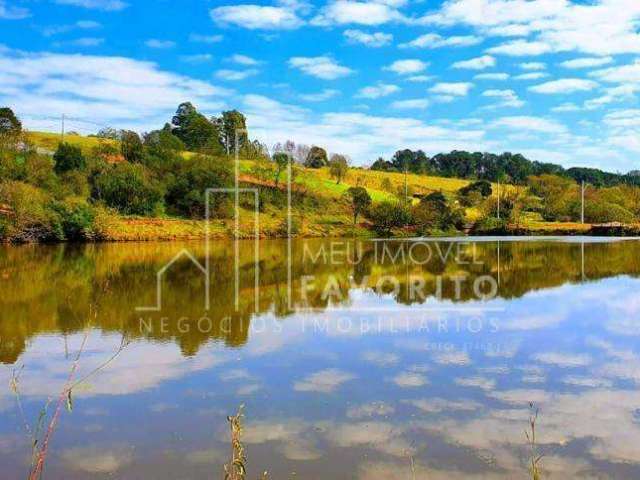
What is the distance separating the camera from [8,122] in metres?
62.8

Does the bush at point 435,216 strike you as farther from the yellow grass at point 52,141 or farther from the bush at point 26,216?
the yellow grass at point 52,141

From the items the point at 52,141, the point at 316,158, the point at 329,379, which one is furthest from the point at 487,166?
the point at 329,379

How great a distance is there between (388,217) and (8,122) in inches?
1563

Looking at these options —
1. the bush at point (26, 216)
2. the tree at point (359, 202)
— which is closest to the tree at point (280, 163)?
the tree at point (359, 202)

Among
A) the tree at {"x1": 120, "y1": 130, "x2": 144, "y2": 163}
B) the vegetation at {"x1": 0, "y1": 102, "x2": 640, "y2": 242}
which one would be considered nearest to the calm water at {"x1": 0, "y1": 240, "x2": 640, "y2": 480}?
the vegetation at {"x1": 0, "y1": 102, "x2": 640, "y2": 242}

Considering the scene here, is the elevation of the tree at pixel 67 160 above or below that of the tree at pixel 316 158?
below

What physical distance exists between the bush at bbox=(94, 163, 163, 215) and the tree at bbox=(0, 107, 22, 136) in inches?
621

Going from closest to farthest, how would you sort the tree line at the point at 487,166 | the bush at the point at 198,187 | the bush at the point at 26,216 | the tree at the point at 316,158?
the bush at the point at 26,216 < the bush at the point at 198,187 < the tree at the point at 316,158 < the tree line at the point at 487,166

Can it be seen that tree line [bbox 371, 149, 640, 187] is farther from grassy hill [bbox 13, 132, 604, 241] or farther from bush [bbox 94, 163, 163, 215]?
bush [bbox 94, 163, 163, 215]

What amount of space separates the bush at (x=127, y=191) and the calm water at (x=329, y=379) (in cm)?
3520

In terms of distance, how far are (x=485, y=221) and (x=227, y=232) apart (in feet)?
93.5

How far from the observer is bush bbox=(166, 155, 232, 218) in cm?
5572

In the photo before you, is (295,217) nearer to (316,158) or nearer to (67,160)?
(67,160)

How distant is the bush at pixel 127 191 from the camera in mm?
51344
